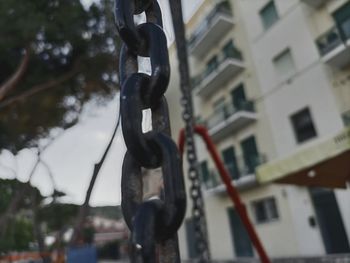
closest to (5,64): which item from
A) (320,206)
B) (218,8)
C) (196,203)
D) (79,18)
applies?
(79,18)

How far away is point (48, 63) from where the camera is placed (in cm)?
633

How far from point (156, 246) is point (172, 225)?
37 millimetres

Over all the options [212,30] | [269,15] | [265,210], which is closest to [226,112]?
[212,30]

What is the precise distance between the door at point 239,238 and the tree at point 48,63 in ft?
30.5

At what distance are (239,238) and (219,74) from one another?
7.48 metres

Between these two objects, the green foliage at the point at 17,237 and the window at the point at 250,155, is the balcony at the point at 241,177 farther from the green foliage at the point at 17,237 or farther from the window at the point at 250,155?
the green foliage at the point at 17,237

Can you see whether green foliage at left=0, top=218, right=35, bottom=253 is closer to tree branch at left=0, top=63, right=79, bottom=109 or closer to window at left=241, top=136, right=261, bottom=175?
tree branch at left=0, top=63, right=79, bottom=109

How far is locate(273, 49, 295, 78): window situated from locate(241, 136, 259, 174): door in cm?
293

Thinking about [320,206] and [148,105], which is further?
[320,206]

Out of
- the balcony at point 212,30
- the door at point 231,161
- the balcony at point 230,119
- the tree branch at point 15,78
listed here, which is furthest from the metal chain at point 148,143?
the balcony at point 212,30

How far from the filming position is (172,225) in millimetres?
451

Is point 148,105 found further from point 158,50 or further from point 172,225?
point 172,225

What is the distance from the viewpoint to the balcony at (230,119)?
1311 cm

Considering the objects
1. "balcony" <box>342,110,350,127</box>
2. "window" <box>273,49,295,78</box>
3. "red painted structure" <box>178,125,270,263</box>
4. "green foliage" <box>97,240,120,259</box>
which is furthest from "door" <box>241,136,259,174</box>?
"green foliage" <box>97,240,120,259</box>
